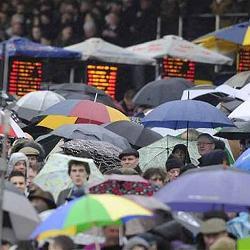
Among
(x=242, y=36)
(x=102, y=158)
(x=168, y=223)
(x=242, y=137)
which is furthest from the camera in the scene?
(x=242, y=36)

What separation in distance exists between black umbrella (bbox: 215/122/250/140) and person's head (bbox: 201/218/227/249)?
21.7ft

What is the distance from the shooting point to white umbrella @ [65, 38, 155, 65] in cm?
2883

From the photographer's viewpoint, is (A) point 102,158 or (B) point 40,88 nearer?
(A) point 102,158

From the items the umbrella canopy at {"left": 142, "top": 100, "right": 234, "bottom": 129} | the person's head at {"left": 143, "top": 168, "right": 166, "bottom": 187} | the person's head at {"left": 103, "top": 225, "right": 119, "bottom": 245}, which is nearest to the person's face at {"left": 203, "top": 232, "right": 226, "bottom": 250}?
the person's head at {"left": 103, "top": 225, "right": 119, "bottom": 245}

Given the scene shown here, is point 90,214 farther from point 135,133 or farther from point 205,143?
point 135,133

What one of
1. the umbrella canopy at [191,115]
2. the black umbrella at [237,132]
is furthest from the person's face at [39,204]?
the black umbrella at [237,132]

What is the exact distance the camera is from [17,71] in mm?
27422

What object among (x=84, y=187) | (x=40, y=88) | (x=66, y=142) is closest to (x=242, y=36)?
(x=40, y=88)

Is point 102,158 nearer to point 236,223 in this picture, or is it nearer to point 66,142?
point 66,142

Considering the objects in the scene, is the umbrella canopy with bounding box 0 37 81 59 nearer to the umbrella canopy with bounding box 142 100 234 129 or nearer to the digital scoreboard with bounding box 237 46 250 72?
the digital scoreboard with bounding box 237 46 250 72

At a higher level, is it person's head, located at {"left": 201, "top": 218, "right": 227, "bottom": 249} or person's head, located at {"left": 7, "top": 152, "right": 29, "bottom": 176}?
person's head, located at {"left": 201, "top": 218, "right": 227, "bottom": 249}

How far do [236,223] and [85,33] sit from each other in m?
19.2

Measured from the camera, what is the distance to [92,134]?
18.9 metres

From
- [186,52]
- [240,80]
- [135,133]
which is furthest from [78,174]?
[186,52]
